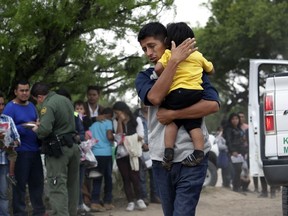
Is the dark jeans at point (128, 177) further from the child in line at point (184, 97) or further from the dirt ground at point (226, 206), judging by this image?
the child in line at point (184, 97)

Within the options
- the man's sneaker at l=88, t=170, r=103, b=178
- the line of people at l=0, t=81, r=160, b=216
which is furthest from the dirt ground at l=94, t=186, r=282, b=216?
the line of people at l=0, t=81, r=160, b=216

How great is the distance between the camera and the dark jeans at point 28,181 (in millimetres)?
8461

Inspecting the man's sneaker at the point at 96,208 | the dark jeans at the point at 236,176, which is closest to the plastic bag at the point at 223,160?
the dark jeans at the point at 236,176

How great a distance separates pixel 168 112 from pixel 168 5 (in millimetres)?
4891

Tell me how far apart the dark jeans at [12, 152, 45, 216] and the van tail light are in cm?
290

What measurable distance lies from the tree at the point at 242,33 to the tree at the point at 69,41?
18.7 m

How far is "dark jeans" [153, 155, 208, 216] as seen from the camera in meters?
4.44

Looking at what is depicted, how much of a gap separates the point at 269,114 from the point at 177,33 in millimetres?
3217

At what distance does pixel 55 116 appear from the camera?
8.04 metres

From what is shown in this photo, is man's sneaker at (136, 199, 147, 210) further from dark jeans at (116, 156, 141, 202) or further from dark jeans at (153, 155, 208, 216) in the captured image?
dark jeans at (153, 155, 208, 216)

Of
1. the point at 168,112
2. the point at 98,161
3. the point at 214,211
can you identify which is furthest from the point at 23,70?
the point at 168,112

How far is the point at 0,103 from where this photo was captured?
8.03m

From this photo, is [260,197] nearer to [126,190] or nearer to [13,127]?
[126,190]

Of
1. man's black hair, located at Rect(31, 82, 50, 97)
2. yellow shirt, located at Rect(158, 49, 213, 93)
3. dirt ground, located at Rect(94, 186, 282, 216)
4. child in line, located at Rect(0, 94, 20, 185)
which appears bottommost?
dirt ground, located at Rect(94, 186, 282, 216)
